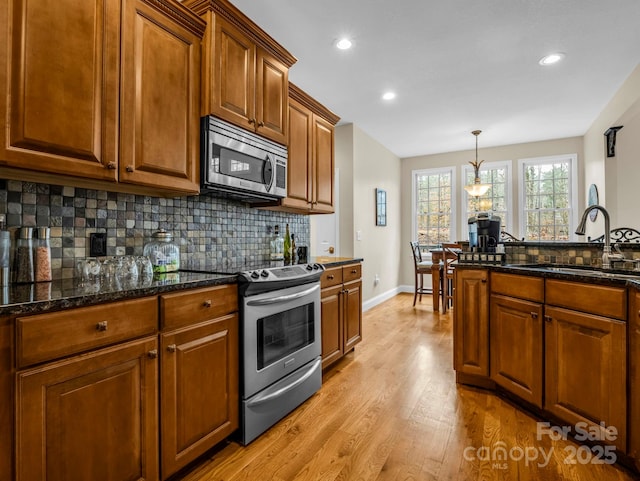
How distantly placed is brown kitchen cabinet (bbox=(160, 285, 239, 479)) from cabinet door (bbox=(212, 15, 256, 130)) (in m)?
1.06

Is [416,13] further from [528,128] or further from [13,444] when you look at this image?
[528,128]

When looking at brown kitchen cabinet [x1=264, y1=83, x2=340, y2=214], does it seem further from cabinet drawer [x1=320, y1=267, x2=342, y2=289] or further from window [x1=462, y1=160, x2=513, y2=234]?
window [x1=462, y1=160, x2=513, y2=234]

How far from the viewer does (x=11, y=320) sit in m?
0.98

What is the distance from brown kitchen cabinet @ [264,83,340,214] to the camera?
8.94ft

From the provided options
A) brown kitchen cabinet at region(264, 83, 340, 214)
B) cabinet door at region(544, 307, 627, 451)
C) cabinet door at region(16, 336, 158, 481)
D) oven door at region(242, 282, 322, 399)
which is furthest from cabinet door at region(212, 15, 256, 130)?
cabinet door at region(544, 307, 627, 451)

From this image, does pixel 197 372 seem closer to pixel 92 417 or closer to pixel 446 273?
pixel 92 417

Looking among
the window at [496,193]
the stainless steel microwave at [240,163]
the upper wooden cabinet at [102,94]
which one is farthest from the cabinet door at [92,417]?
the window at [496,193]

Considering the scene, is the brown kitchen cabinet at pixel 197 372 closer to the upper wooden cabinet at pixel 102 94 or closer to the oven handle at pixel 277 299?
the oven handle at pixel 277 299

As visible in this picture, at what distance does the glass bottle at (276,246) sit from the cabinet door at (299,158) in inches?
14.5

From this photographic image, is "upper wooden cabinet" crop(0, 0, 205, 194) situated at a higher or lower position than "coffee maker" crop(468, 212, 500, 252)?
higher

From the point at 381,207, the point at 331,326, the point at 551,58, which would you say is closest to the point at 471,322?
the point at 331,326

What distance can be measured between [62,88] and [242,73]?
1.03m

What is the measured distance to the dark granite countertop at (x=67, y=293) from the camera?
39.6 inches

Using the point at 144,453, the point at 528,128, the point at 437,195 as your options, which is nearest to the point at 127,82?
the point at 144,453
